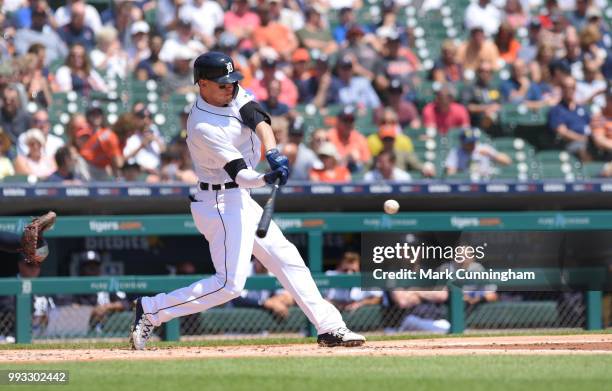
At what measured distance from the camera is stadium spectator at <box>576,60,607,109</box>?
1454cm

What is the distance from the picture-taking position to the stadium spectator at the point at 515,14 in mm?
16281

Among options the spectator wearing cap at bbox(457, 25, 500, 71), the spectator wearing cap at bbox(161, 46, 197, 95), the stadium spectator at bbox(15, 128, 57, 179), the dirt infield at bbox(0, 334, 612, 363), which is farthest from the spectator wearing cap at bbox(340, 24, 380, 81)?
the dirt infield at bbox(0, 334, 612, 363)

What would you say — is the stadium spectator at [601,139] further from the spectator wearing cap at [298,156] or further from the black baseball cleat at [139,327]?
the black baseball cleat at [139,327]

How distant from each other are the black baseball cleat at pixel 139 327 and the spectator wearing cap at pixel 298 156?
Result: 386cm

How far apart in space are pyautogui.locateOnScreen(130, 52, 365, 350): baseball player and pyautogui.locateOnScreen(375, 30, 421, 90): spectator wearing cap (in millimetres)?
6476

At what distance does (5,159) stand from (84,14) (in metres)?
3.16

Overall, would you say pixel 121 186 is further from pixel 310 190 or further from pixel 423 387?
pixel 423 387

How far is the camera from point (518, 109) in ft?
46.2

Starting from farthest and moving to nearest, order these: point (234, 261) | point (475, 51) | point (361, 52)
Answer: point (475, 51), point (361, 52), point (234, 261)

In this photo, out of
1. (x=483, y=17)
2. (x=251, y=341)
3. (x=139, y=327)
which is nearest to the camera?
(x=139, y=327)

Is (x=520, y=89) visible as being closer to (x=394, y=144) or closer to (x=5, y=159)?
(x=394, y=144)

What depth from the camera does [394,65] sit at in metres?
14.6

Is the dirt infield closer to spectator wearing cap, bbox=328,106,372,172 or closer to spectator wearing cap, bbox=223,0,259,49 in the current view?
spectator wearing cap, bbox=328,106,372,172

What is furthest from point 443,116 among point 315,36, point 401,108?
point 315,36
